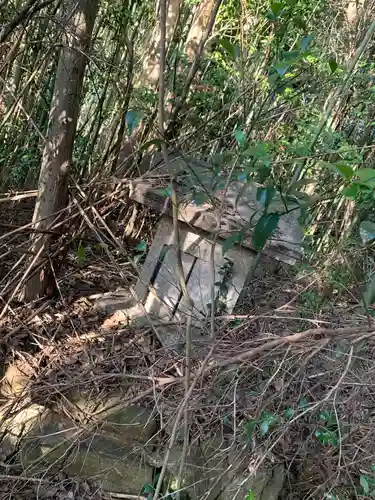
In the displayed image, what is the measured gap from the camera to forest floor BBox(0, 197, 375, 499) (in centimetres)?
204

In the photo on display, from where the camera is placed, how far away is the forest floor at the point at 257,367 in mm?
2035

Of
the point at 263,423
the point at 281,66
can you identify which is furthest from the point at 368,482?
the point at 281,66

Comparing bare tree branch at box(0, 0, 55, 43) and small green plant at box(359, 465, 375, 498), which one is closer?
small green plant at box(359, 465, 375, 498)

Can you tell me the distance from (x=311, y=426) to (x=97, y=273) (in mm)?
2248

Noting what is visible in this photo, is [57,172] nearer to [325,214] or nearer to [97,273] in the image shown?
[97,273]

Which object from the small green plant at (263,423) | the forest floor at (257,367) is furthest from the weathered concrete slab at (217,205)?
the small green plant at (263,423)

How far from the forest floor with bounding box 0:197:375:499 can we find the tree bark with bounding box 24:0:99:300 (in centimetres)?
32

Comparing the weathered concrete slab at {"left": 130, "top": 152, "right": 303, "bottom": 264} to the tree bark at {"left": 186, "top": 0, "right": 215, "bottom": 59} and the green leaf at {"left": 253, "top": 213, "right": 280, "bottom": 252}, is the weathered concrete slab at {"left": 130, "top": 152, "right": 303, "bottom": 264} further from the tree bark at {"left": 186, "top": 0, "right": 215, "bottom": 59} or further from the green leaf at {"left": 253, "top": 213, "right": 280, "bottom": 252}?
the tree bark at {"left": 186, "top": 0, "right": 215, "bottom": 59}

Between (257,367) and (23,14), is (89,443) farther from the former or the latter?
(23,14)

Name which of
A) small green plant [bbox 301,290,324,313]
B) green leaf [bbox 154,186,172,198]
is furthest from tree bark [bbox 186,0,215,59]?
small green plant [bbox 301,290,324,313]

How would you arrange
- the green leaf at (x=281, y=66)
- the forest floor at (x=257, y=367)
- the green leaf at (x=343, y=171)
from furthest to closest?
the forest floor at (x=257, y=367), the green leaf at (x=281, y=66), the green leaf at (x=343, y=171)

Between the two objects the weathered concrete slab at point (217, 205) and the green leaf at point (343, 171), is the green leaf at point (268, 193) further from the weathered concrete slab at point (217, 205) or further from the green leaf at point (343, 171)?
the weathered concrete slab at point (217, 205)

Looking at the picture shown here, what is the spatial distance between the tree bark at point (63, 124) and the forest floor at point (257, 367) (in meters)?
0.32

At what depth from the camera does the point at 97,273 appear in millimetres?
4082
